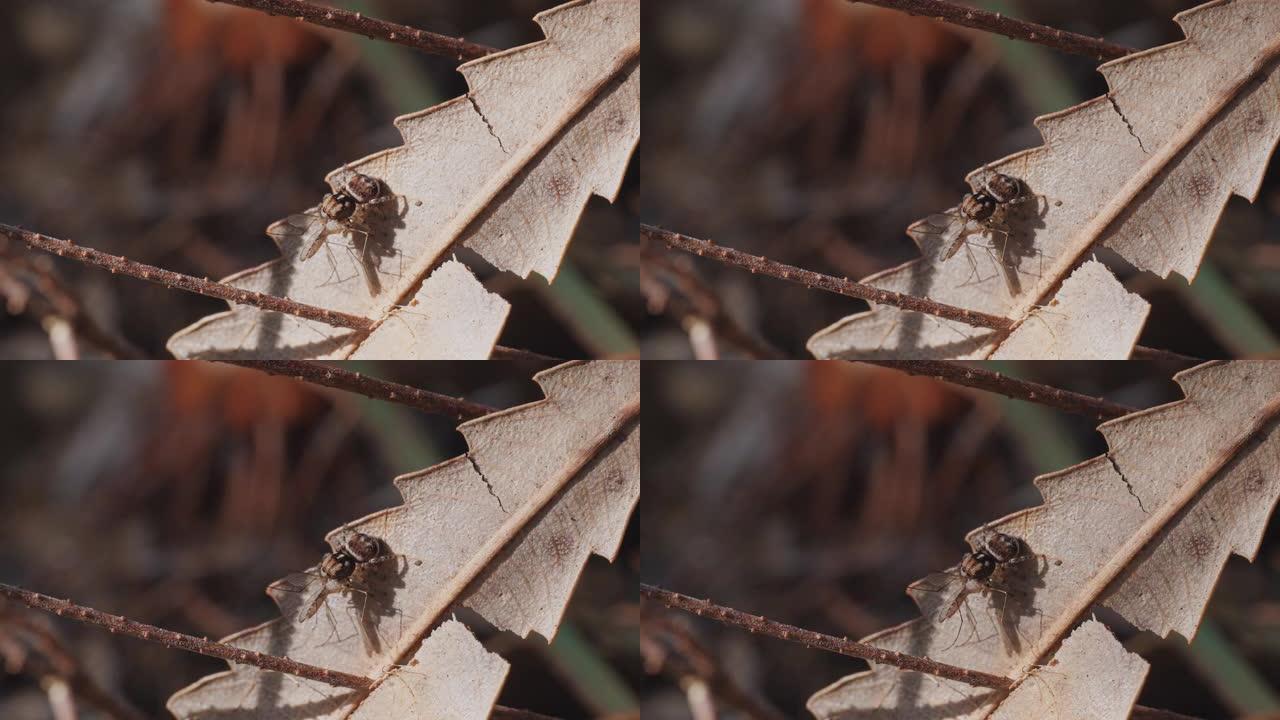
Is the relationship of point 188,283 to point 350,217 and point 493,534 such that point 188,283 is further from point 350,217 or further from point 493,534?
point 493,534

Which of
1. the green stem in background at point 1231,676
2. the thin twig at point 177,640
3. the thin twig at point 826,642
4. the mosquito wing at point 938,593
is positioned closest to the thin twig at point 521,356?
the thin twig at point 826,642

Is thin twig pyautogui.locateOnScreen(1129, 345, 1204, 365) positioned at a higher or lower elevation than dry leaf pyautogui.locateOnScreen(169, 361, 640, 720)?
higher

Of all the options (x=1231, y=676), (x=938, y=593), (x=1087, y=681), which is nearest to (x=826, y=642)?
(x=938, y=593)

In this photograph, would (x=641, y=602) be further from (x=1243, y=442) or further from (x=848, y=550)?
(x=1243, y=442)

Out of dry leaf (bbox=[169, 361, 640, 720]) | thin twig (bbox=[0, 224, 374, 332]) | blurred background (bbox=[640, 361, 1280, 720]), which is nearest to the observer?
thin twig (bbox=[0, 224, 374, 332])

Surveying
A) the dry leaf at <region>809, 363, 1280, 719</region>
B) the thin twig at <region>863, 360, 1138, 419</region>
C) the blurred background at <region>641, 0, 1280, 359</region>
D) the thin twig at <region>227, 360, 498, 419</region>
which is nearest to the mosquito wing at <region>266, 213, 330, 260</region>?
the thin twig at <region>227, 360, 498, 419</region>

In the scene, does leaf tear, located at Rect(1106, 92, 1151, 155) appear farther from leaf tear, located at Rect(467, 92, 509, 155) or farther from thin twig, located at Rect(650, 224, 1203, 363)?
leaf tear, located at Rect(467, 92, 509, 155)
